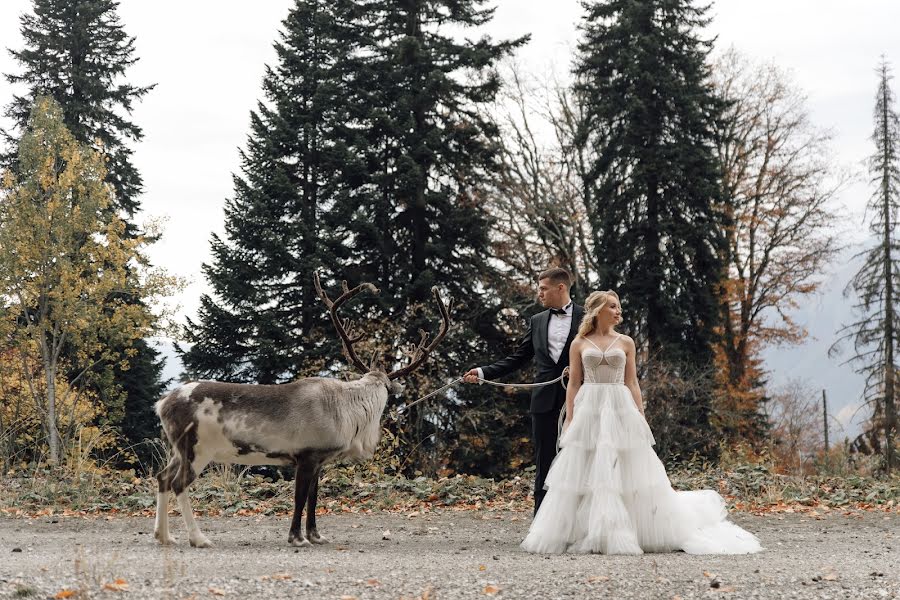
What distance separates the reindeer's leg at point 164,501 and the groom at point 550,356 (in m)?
2.87

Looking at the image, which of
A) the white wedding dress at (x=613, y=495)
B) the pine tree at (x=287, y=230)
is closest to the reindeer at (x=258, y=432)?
the white wedding dress at (x=613, y=495)

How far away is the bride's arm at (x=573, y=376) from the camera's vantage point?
28.4 ft

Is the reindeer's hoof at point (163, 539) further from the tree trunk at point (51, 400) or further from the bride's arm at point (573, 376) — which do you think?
the tree trunk at point (51, 400)

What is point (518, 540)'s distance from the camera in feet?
32.1

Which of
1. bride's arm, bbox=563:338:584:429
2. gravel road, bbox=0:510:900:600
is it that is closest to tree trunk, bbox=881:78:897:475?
gravel road, bbox=0:510:900:600

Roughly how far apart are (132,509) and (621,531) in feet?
23.5

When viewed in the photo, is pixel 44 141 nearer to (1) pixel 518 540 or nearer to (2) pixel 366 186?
(2) pixel 366 186

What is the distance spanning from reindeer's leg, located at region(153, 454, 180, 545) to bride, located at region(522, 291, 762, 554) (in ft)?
10.5

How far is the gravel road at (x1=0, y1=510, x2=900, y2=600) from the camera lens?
6129 mm

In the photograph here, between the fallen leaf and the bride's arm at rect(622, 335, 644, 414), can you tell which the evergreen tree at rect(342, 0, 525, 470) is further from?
the fallen leaf

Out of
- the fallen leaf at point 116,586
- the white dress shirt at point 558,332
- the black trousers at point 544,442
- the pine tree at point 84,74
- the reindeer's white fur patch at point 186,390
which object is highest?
the pine tree at point 84,74

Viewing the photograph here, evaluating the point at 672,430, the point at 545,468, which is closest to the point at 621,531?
the point at 545,468

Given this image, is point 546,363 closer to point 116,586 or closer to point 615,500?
point 615,500

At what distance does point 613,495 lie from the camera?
8.33 metres
